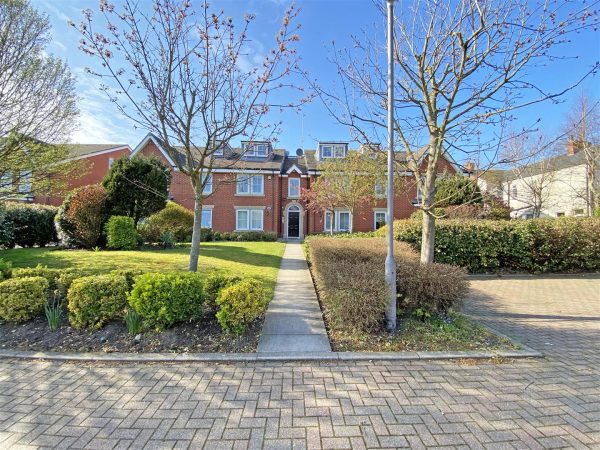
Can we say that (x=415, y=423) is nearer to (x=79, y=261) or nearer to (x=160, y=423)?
(x=160, y=423)

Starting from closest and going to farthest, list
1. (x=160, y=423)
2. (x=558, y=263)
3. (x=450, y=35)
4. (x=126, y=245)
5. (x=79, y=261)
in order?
(x=160, y=423) < (x=450, y=35) < (x=79, y=261) < (x=558, y=263) < (x=126, y=245)

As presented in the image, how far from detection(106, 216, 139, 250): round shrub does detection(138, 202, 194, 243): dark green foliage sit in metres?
2.29

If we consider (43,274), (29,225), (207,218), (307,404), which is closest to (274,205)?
(207,218)

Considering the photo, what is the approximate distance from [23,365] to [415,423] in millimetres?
4456

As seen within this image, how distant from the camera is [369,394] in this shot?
2967 millimetres

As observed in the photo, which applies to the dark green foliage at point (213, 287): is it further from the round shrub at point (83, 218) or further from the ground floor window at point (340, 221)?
the ground floor window at point (340, 221)

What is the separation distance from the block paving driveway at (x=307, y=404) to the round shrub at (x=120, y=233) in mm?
8412

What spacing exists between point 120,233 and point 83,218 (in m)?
1.49

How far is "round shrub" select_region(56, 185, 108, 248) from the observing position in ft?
36.9

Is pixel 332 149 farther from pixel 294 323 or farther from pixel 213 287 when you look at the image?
pixel 213 287

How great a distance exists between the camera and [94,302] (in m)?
4.39

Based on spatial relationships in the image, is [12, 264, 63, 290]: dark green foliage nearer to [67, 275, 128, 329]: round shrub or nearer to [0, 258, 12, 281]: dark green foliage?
[0, 258, 12, 281]: dark green foliage

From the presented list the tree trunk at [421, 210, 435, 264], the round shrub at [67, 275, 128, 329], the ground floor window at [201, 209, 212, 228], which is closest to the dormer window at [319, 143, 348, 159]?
the ground floor window at [201, 209, 212, 228]

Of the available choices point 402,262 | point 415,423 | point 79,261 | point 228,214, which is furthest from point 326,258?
point 228,214
